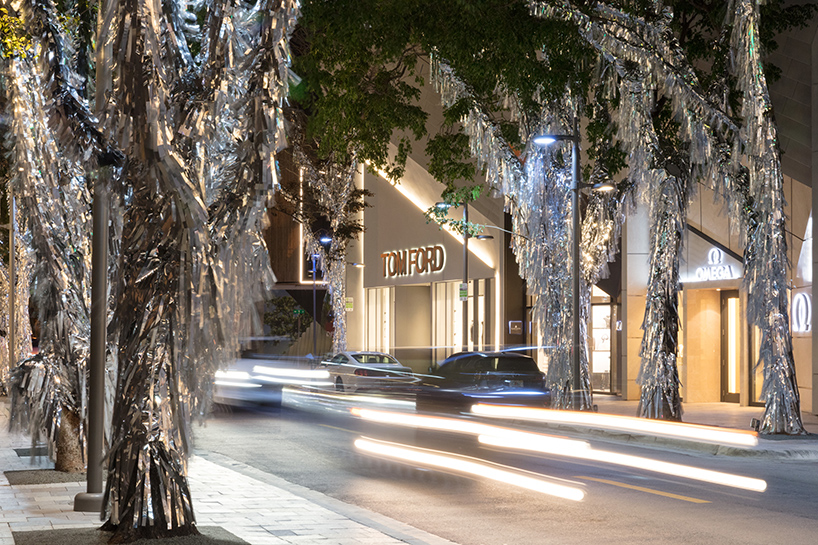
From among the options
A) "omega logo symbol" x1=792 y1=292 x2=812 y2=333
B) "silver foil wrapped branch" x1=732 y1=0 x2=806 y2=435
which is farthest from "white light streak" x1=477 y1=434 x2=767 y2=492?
"omega logo symbol" x1=792 y1=292 x2=812 y2=333

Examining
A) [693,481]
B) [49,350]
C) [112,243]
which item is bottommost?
[693,481]

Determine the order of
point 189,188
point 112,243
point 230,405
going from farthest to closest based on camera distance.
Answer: point 230,405
point 112,243
point 189,188

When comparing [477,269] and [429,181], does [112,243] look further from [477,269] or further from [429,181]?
[429,181]

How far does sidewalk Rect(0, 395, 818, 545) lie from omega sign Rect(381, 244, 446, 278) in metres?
32.0

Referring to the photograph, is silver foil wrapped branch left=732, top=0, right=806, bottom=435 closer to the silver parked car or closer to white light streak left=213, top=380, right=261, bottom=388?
the silver parked car

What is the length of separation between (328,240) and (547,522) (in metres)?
32.4

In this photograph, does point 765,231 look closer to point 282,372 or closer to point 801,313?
point 801,313

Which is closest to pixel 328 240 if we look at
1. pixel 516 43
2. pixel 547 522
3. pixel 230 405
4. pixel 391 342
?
pixel 391 342

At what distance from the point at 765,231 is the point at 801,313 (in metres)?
6.89

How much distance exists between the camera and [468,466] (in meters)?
13.9

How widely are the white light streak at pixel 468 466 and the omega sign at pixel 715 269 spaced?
14090 mm

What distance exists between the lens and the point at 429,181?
149 feet

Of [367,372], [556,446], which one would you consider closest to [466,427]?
[556,446]

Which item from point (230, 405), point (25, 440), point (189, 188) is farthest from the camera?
point (230, 405)
